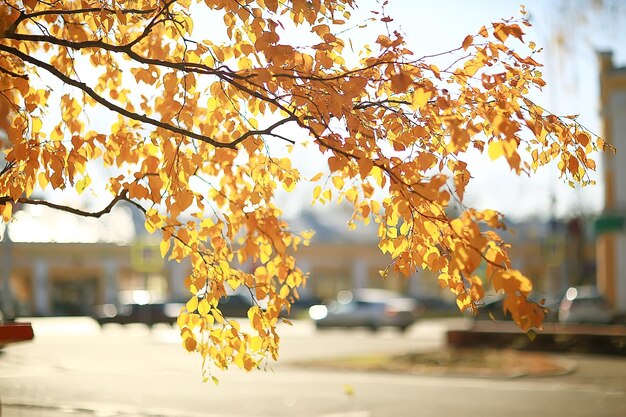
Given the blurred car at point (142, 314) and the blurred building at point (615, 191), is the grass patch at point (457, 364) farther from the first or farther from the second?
the blurred car at point (142, 314)

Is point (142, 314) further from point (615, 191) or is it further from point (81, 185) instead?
point (81, 185)

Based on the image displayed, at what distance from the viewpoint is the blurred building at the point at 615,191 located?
127ft

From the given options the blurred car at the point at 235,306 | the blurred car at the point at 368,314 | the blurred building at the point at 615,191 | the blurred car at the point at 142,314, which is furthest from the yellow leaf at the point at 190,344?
the blurred car at the point at 235,306

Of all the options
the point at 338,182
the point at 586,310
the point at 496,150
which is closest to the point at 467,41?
the point at 496,150

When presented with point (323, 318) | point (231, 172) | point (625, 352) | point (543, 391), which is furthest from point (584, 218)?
point (231, 172)

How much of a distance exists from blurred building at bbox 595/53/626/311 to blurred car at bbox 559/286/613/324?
9.78 ft

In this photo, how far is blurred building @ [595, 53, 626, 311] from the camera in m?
38.8

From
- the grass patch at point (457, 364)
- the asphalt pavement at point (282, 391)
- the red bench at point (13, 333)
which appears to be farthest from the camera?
the grass patch at point (457, 364)

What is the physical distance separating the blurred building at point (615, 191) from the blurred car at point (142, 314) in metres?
17.8

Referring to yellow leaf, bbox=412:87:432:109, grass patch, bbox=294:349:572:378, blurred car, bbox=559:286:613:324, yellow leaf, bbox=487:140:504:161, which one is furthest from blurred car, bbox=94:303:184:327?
yellow leaf, bbox=487:140:504:161

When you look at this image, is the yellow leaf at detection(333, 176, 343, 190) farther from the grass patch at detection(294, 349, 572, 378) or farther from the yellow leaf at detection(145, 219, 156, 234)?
the grass patch at detection(294, 349, 572, 378)

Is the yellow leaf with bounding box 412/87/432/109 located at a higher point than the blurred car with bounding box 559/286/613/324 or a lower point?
higher

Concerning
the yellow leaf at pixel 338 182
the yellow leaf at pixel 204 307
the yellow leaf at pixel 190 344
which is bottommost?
the yellow leaf at pixel 190 344

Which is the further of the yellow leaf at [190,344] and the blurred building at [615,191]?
the blurred building at [615,191]
